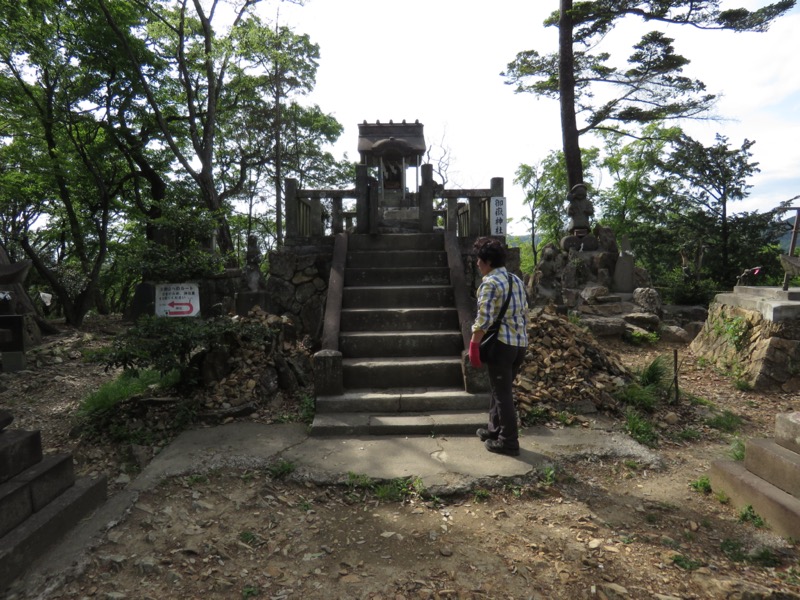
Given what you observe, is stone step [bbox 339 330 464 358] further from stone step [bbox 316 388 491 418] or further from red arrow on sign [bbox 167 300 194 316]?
red arrow on sign [bbox 167 300 194 316]

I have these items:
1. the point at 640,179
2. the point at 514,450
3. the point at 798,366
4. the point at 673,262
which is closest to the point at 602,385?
the point at 514,450

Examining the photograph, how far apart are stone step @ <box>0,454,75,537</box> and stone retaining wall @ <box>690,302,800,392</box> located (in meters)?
7.67

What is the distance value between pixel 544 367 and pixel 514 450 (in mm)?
1866

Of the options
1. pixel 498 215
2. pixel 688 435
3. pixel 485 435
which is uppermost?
pixel 498 215

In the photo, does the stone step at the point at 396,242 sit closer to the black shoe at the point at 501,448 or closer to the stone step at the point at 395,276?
the stone step at the point at 395,276

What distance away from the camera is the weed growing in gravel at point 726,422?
4707 mm

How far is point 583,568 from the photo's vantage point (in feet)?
8.11

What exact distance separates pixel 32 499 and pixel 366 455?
2294mm

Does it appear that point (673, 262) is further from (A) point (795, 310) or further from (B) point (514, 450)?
(B) point (514, 450)

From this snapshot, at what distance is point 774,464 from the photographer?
9.66 ft

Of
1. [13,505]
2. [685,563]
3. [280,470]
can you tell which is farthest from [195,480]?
[685,563]

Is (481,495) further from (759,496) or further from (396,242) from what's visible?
(396,242)

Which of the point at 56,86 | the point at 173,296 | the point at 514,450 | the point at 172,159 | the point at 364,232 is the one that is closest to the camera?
the point at 514,450

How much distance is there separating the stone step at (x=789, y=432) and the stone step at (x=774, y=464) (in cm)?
3
